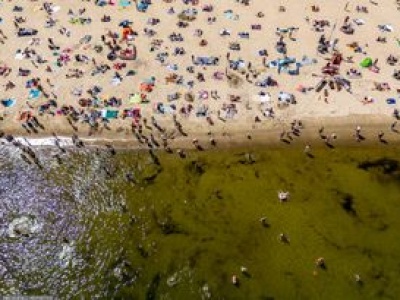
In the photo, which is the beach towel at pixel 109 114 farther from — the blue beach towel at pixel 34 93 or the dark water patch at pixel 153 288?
the dark water patch at pixel 153 288

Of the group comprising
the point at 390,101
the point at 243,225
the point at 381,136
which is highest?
the point at 390,101

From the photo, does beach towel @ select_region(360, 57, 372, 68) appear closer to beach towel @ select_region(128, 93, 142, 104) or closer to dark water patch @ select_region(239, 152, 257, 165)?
dark water patch @ select_region(239, 152, 257, 165)

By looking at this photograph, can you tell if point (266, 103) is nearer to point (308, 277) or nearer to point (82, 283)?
point (308, 277)

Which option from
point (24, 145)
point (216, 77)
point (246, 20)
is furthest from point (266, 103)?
point (24, 145)

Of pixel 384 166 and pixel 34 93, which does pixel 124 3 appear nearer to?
pixel 34 93

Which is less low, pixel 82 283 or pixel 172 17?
pixel 172 17

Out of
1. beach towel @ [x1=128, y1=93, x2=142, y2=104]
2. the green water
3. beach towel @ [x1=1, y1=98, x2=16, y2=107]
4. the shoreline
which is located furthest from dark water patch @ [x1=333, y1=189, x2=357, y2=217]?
beach towel @ [x1=1, y1=98, x2=16, y2=107]

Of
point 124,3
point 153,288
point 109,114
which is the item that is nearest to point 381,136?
point 153,288
